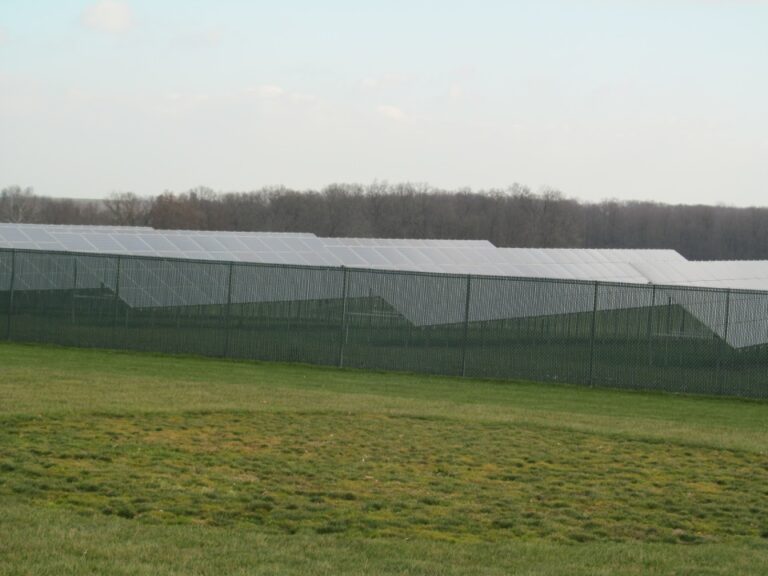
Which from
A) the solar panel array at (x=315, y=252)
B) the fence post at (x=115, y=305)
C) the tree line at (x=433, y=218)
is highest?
the tree line at (x=433, y=218)

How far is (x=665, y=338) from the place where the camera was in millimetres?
24375

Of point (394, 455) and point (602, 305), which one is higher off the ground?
point (602, 305)

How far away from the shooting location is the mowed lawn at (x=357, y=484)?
29.1 ft

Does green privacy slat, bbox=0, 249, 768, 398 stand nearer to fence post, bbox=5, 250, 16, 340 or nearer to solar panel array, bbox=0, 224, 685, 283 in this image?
fence post, bbox=5, 250, 16, 340

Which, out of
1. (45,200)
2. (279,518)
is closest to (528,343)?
(279,518)

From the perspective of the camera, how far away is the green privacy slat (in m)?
24.4

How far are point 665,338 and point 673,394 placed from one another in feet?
4.05

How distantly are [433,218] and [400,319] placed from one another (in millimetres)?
84010

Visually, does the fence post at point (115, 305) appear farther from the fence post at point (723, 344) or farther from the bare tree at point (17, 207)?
the bare tree at point (17, 207)

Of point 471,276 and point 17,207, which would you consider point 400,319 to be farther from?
point 17,207

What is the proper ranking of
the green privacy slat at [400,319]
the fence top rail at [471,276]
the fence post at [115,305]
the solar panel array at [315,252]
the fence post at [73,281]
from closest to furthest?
the green privacy slat at [400,319] < the fence top rail at [471,276] < the fence post at [115,305] < the fence post at [73,281] < the solar panel array at [315,252]

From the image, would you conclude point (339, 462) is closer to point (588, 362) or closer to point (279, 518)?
point (279, 518)

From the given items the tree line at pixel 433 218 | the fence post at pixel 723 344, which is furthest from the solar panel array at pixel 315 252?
the tree line at pixel 433 218

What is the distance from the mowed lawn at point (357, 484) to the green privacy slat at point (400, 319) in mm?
4307
